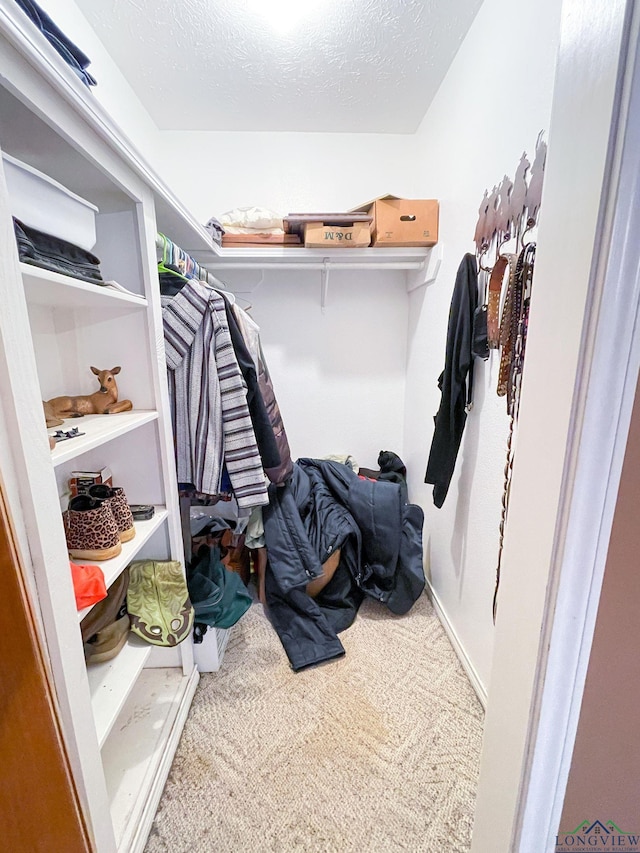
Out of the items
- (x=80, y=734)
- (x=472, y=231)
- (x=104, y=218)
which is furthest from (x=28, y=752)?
(x=472, y=231)

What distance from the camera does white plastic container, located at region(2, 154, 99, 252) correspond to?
64 cm

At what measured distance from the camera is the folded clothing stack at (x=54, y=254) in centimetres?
66

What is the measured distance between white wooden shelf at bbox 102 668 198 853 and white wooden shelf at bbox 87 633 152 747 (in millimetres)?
276

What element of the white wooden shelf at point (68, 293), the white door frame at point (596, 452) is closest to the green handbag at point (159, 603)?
the white wooden shelf at point (68, 293)

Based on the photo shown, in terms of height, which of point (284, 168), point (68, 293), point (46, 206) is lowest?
point (68, 293)

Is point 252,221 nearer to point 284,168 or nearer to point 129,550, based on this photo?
point 284,168

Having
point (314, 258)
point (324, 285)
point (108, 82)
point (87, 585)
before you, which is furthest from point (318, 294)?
point (87, 585)

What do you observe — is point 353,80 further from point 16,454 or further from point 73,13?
point 16,454

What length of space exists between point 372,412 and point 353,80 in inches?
60.9

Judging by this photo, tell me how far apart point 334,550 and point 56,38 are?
1.73 metres

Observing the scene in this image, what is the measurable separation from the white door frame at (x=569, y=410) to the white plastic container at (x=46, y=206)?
0.85 m

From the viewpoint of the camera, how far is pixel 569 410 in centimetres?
43

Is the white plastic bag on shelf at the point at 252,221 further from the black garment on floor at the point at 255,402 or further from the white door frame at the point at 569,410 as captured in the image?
the white door frame at the point at 569,410

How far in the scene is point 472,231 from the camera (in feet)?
4.23
